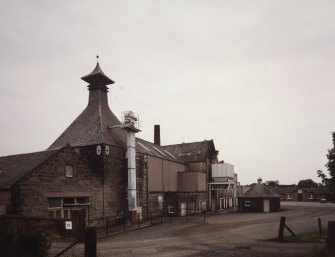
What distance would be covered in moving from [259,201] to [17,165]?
32.3 metres

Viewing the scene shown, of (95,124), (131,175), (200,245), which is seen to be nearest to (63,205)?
(131,175)

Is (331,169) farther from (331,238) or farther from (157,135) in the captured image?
(157,135)

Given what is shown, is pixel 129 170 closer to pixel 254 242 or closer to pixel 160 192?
pixel 160 192

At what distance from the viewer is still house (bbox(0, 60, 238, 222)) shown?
871 inches

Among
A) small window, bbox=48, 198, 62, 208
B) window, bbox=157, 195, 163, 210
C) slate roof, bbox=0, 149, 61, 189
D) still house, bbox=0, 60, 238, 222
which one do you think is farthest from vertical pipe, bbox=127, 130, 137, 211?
small window, bbox=48, 198, 62, 208

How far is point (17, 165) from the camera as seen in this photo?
24.6 meters

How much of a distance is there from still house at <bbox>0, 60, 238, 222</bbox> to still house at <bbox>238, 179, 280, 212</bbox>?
5.03 metres

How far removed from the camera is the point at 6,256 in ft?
33.0

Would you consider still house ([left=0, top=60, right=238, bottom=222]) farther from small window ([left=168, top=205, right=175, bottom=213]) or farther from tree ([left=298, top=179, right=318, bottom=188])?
tree ([left=298, top=179, right=318, bottom=188])

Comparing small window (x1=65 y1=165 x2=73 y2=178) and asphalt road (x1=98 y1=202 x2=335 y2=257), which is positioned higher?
small window (x1=65 y1=165 x2=73 y2=178)

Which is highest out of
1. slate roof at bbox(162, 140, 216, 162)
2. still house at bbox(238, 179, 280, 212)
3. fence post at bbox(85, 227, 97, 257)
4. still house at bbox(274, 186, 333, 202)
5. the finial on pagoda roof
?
the finial on pagoda roof

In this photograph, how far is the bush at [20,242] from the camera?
1022cm

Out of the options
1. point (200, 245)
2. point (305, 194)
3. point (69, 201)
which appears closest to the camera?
point (200, 245)

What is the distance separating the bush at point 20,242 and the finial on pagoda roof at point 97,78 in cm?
2456
